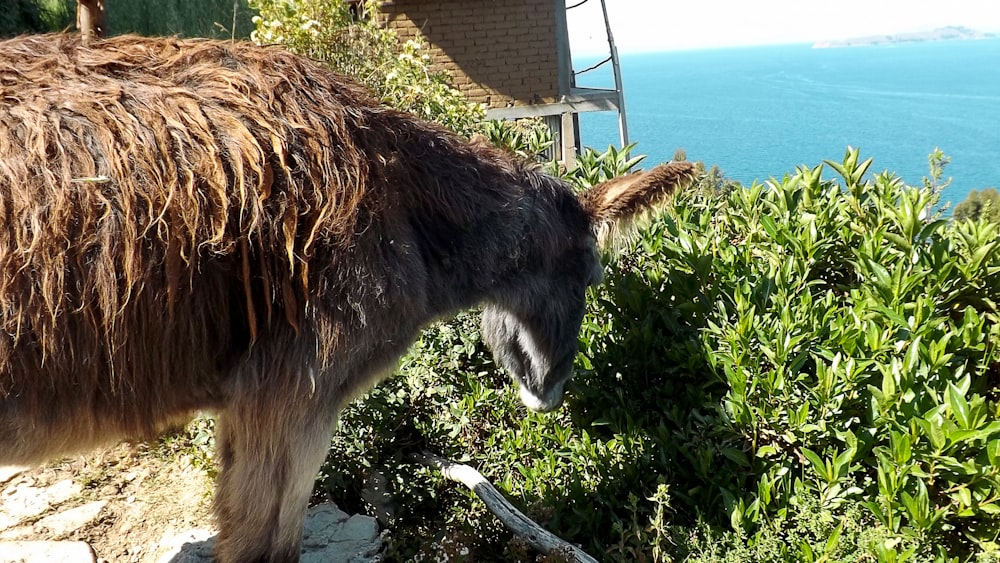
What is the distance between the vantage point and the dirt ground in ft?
11.8

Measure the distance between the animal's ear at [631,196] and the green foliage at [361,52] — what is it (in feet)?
8.59

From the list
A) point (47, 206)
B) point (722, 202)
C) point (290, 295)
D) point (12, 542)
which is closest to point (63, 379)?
point (47, 206)

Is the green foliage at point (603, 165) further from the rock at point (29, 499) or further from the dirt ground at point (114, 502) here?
the rock at point (29, 499)

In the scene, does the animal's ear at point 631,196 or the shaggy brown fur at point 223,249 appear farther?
the animal's ear at point 631,196

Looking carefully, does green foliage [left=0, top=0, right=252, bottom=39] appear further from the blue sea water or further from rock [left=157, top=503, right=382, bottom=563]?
the blue sea water

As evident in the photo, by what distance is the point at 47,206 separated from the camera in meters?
2.15

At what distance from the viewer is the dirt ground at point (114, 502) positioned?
3600 millimetres

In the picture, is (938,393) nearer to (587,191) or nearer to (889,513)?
(889,513)

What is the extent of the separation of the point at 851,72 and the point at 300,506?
6646 cm

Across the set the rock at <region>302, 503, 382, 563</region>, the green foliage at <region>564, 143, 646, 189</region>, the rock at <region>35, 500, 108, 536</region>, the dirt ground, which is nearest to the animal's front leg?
the rock at <region>302, 503, 382, 563</region>

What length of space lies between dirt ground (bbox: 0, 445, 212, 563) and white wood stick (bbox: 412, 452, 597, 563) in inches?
43.4

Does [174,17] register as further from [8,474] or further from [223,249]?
[223,249]

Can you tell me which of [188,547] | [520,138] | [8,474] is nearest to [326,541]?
[188,547]

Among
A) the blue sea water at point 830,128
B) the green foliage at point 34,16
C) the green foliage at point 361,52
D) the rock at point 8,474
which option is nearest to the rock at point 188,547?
the rock at point 8,474
